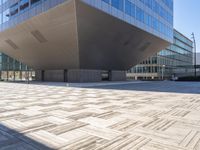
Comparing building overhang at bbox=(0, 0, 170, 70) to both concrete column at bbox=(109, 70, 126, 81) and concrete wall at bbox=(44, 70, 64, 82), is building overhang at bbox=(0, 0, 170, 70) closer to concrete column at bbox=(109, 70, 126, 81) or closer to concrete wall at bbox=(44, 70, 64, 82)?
concrete wall at bbox=(44, 70, 64, 82)

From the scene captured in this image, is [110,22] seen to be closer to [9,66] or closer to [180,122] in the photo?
[180,122]

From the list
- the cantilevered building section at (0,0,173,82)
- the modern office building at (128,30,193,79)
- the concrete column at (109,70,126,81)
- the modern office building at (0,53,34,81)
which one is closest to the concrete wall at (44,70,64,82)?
the cantilevered building section at (0,0,173,82)

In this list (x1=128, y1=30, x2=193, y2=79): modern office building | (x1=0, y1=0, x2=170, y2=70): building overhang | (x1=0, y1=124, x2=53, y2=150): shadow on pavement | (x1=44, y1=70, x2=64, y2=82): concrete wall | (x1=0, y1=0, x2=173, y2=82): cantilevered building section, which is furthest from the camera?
(x1=128, y1=30, x2=193, y2=79): modern office building

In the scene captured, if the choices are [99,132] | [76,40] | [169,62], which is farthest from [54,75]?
[169,62]

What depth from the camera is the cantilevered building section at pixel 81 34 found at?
949 inches

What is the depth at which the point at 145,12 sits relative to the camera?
34.4 meters

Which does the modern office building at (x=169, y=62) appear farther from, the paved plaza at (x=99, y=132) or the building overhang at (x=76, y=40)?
the paved plaza at (x=99, y=132)

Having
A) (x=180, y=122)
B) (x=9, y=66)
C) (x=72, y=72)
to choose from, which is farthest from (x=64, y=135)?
(x=9, y=66)

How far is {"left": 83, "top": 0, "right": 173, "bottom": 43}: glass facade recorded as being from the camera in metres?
25.3

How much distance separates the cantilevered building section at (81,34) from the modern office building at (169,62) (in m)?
18.9

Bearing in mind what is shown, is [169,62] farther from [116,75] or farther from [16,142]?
[16,142]

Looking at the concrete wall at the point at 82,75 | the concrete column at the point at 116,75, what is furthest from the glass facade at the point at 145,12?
the concrete column at the point at 116,75

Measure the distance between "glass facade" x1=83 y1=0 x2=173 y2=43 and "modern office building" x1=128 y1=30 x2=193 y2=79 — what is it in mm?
18161

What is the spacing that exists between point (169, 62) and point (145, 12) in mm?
39996
